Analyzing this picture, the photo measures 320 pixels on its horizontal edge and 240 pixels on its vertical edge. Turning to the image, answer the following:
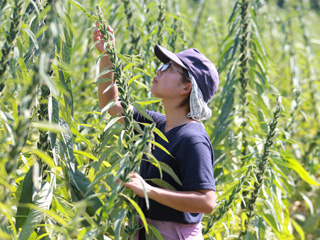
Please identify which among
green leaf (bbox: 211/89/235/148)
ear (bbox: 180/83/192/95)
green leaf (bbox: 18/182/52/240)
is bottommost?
green leaf (bbox: 18/182/52/240)

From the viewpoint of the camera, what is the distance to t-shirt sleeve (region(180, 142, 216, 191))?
5.36 feet

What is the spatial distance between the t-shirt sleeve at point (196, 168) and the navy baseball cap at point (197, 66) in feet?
1.02

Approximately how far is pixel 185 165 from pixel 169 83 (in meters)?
0.36

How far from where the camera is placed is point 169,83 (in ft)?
6.17

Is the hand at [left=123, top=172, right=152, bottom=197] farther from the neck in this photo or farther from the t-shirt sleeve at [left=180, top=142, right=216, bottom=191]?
the neck

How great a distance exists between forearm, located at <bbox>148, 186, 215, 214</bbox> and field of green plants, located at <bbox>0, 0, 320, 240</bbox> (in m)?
0.09

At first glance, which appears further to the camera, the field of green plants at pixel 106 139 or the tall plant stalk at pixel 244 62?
the tall plant stalk at pixel 244 62

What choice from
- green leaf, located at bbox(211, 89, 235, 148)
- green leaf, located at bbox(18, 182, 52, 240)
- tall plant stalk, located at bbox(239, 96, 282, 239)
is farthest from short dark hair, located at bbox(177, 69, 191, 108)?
green leaf, located at bbox(211, 89, 235, 148)

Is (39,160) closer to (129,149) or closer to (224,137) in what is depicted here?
(129,149)

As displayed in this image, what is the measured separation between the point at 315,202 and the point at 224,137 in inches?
59.2

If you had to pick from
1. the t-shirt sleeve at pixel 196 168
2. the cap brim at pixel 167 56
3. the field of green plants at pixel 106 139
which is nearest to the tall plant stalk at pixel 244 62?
the field of green plants at pixel 106 139

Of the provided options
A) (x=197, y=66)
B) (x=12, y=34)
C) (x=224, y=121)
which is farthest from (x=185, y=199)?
(x=224, y=121)

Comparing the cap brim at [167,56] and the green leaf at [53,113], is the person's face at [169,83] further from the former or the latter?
the green leaf at [53,113]

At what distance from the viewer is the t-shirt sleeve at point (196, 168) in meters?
1.63
